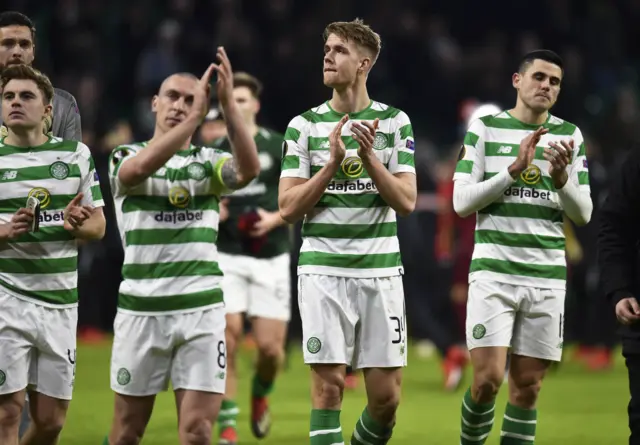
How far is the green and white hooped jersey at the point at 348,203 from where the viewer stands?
22.7ft

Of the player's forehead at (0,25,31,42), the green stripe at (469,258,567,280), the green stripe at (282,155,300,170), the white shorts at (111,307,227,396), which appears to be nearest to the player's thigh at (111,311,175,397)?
the white shorts at (111,307,227,396)

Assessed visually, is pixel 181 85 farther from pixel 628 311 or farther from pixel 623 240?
pixel 628 311

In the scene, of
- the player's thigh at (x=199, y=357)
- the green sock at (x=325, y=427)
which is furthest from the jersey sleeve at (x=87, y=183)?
the green sock at (x=325, y=427)

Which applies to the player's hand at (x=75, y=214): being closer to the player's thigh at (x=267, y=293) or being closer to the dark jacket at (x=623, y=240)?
the dark jacket at (x=623, y=240)

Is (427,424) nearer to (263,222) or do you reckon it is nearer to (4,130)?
(263,222)

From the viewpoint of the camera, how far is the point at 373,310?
22.7 ft

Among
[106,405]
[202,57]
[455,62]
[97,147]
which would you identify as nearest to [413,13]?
[455,62]

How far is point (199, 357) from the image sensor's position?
6359mm

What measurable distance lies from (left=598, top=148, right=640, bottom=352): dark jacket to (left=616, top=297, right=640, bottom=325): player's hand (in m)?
0.05

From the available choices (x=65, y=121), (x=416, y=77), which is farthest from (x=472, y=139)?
(x=416, y=77)

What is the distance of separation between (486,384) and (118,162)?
2.48m

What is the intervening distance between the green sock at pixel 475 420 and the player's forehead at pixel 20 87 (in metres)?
3.00

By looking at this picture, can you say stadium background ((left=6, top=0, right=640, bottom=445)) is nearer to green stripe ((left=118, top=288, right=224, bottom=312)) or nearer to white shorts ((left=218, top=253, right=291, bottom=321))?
white shorts ((left=218, top=253, right=291, bottom=321))

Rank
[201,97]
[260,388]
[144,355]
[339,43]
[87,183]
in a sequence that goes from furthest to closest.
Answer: [260,388], [339,43], [87,183], [144,355], [201,97]
